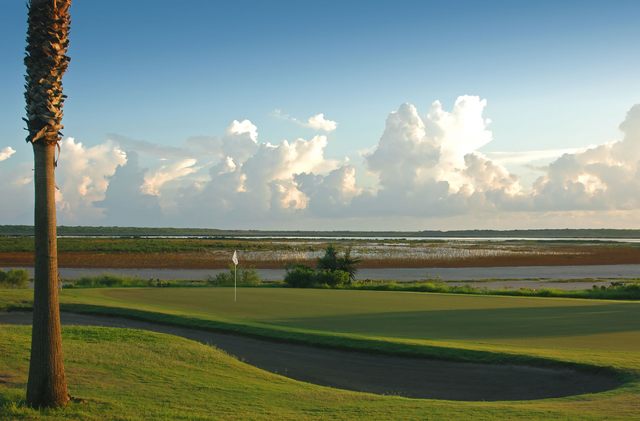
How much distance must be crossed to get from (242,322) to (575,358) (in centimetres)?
1052

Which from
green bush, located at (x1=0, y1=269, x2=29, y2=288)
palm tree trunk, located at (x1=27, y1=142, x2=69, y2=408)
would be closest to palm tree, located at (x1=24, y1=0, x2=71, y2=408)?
palm tree trunk, located at (x1=27, y1=142, x2=69, y2=408)

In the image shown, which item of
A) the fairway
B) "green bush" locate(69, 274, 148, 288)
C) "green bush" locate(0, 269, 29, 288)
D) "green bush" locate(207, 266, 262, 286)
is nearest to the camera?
the fairway

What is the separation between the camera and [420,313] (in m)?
24.6

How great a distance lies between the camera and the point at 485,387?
14586mm

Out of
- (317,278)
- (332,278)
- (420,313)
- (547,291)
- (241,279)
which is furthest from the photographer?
(241,279)

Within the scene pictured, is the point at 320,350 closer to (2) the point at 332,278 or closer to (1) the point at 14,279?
(2) the point at 332,278

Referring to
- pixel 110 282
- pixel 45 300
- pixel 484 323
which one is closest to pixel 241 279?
pixel 110 282

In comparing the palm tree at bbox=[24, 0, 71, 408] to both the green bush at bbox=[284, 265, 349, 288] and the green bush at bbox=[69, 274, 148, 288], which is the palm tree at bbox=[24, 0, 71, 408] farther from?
the green bush at bbox=[69, 274, 148, 288]

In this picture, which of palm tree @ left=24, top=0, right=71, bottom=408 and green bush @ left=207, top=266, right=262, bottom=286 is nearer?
palm tree @ left=24, top=0, right=71, bottom=408

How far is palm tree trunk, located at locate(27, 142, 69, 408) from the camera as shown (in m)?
10.2

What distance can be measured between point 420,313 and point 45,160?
1689cm

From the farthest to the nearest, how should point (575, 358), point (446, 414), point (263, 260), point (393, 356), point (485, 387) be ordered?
point (263, 260), point (393, 356), point (575, 358), point (485, 387), point (446, 414)

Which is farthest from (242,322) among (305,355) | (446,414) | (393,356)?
(446,414)

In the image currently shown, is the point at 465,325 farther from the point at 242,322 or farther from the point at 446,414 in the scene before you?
the point at 446,414
